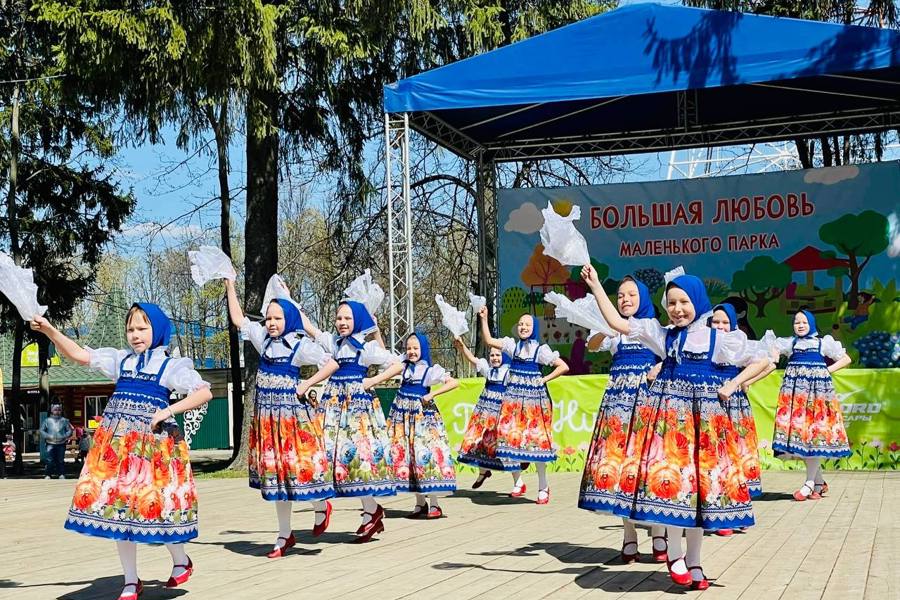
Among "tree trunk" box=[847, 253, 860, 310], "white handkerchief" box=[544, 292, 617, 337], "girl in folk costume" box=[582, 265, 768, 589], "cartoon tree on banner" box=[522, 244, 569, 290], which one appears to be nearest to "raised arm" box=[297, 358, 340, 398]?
"white handkerchief" box=[544, 292, 617, 337]

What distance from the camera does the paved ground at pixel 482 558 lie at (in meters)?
5.90

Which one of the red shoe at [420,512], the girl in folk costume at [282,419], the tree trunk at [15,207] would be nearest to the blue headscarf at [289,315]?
the girl in folk costume at [282,419]

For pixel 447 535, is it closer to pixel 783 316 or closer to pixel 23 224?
pixel 783 316

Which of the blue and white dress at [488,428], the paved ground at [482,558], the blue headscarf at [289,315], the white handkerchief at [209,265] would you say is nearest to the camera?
the paved ground at [482,558]

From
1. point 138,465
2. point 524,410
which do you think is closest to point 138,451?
point 138,465

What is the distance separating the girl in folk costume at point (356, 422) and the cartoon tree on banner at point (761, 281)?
10060mm

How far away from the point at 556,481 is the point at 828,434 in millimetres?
3317

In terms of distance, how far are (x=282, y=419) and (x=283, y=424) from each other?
0.03 m

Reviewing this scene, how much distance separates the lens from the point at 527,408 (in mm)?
10250

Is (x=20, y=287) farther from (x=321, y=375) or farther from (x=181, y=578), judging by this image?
(x=321, y=375)

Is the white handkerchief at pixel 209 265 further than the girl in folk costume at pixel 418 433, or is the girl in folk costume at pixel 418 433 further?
the girl in folk costume at pixel 418 433

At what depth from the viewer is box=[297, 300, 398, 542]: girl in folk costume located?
25.5ft

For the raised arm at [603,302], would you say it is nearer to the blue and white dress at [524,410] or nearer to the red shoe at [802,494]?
the blue and white dress at [524,410]

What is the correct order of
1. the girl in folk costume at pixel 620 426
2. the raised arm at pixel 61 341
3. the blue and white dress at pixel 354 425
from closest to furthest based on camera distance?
the raised arm at pixel 61 341
the girl in folk costume at pixel 620 426
the blue and white dress at pixel 354 425
